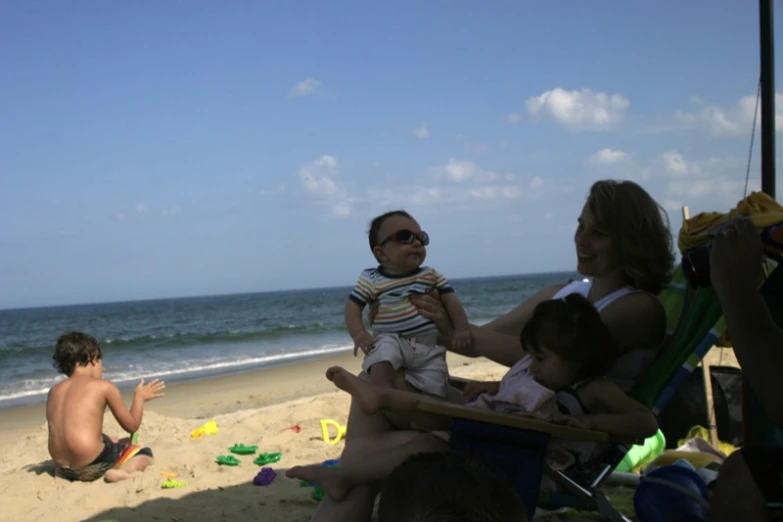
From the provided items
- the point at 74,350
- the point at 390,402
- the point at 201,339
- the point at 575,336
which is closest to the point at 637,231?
the point at 575,336

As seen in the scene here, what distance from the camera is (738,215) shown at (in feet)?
8.44

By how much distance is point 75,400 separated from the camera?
4.99 meters

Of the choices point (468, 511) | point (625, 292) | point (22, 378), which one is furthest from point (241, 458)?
point (22, 378)

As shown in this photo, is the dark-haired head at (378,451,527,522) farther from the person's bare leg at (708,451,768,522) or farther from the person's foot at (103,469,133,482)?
the person's foot at (103,469,133,482)

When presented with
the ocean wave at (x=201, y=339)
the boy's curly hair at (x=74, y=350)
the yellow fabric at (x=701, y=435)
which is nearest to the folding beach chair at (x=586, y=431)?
the yellow fabric at (x=701, y=435)

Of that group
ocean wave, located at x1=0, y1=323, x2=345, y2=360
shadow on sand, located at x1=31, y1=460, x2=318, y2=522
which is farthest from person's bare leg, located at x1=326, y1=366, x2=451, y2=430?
ocean wave, located at x1=0, y1=323, x2=345, y2=360

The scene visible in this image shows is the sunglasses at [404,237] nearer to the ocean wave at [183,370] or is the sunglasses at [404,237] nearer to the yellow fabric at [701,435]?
the yellow fabric at [701,435]

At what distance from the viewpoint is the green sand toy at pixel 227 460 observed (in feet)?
16.2

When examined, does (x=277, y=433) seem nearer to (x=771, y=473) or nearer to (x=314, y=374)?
(x=771, y=473)

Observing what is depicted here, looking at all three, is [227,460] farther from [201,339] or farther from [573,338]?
[201,339]

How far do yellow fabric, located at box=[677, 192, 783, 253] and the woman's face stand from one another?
0.27 metres

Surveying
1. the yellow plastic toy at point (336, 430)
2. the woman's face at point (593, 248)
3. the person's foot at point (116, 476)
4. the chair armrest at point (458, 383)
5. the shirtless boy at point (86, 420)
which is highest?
the woman's face at point (593, 248)

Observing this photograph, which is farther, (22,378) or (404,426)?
(22,378)

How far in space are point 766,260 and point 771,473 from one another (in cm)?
75
